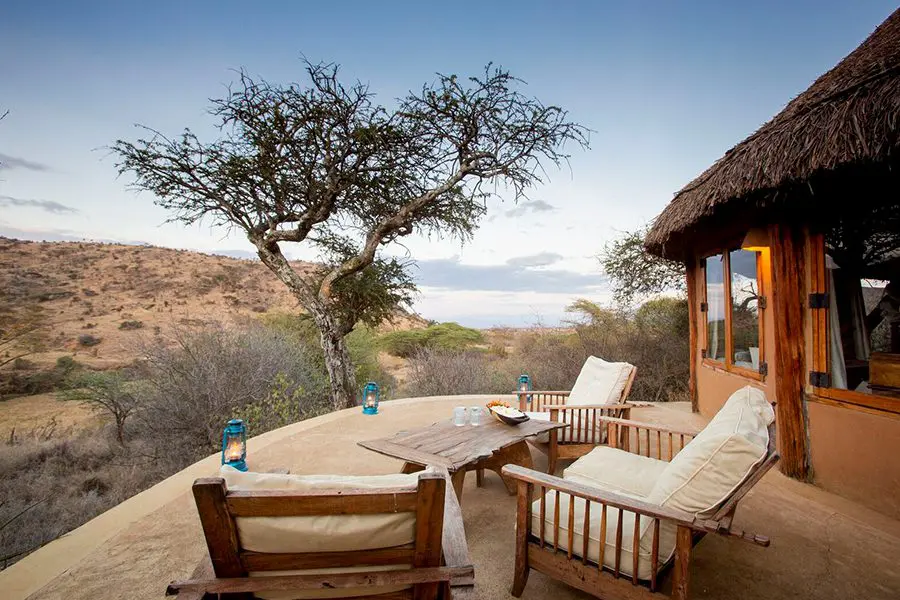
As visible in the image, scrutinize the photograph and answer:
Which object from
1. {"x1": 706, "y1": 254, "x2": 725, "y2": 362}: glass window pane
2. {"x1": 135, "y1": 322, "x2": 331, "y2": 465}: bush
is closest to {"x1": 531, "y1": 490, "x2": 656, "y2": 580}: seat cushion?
{"x1": 706, "y1": 254, "x2": 725, "y2": 362}: glass window pane

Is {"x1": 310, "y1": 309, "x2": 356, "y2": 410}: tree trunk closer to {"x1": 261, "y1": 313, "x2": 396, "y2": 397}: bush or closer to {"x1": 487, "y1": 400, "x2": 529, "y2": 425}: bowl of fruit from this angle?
{"x1": 261, "y1": 313, "x2": 396, "y2": 397}: bush

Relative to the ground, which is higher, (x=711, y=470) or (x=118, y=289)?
(x=118, y=289)

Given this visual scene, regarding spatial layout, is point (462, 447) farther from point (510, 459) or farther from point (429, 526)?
point (429, 526)

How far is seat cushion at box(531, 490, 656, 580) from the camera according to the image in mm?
1673

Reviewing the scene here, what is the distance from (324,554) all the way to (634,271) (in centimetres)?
1025

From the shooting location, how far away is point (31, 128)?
23.1 ft

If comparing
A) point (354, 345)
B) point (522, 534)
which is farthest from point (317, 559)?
point (354, 345)

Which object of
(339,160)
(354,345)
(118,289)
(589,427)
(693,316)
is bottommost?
(589,427)

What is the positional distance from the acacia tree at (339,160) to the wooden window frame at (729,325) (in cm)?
349

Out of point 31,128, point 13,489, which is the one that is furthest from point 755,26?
point 31,128

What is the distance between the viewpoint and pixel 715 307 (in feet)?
16.9

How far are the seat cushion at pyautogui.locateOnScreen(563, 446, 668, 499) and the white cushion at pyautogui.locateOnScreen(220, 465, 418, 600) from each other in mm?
1550

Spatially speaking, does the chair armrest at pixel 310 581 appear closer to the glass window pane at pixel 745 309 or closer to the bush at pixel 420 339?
the glass window pane at pixel 745 309

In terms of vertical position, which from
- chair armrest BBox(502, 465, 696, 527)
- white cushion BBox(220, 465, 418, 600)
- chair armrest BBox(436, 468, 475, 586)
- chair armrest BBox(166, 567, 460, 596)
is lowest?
chair armrest BBox(436, 468, 475, 586)
